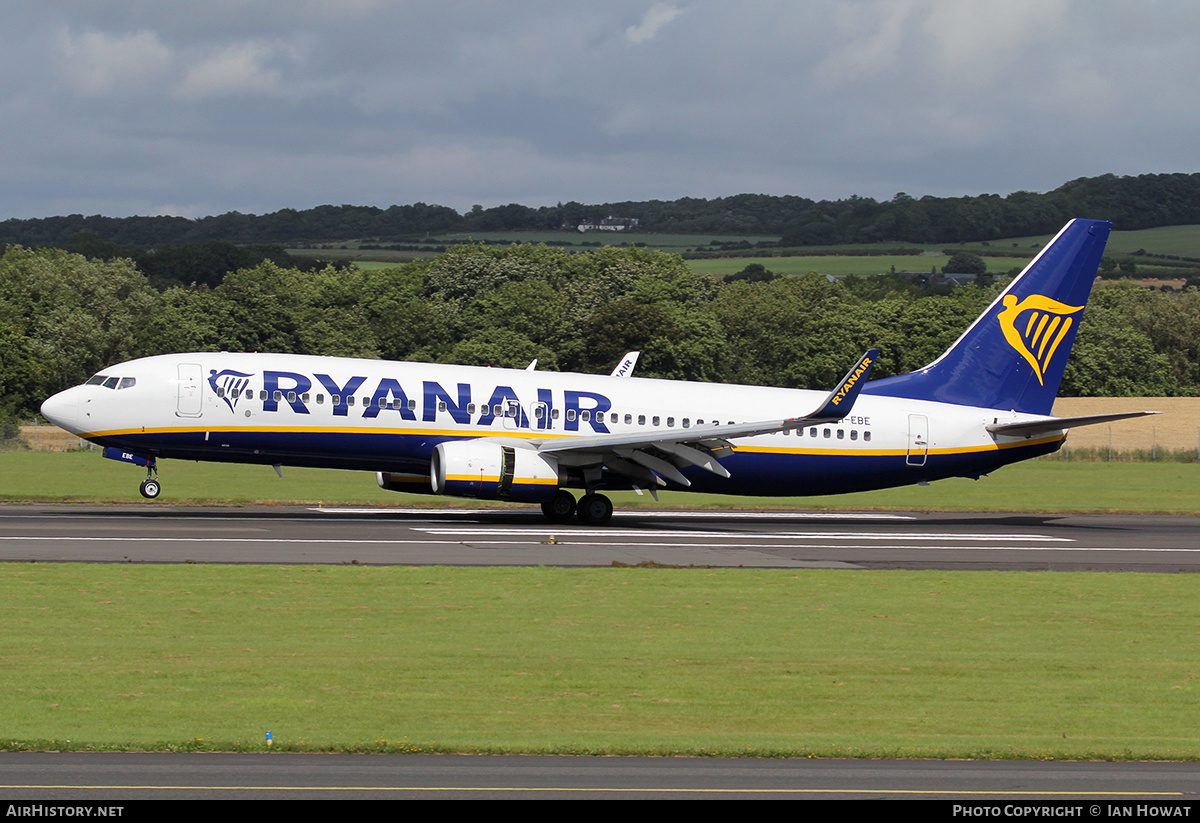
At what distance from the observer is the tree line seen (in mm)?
101125

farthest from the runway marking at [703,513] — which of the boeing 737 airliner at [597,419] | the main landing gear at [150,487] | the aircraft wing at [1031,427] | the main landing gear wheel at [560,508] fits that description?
the main landing gear at [150,487]

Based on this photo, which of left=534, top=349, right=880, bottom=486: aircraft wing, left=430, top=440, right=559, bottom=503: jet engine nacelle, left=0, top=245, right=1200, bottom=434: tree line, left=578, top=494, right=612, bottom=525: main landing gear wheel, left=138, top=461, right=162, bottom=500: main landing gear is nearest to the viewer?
left=534, top=349, right=880, bottom=486: aircraft wing

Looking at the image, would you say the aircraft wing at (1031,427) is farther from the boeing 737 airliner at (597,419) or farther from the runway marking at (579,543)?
the runway marking at (579,543)

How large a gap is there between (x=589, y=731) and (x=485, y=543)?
16.5m

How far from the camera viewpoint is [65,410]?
33.5 m

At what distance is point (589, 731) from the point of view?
41.8 ft

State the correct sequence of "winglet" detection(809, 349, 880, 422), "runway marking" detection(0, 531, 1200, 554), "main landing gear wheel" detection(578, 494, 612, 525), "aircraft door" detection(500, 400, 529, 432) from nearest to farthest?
"runway marking" detection(0, 531, 1200, 554), "winglet" detection(809, 349, 880, 422), "aircraft door" detection(500, 400, 529, 432), "main landing gear wheel" detection(578, 494, 612, 525)

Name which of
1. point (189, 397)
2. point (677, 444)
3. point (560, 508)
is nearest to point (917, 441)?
point (677, 444)

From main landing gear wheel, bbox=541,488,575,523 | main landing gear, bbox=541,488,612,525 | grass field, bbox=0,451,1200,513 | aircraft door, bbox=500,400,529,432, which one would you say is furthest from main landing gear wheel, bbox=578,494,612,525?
grass field, bbox=0,451,1200,513

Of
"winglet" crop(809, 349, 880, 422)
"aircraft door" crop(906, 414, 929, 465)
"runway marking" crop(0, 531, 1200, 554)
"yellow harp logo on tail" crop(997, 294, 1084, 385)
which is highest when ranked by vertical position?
"yellow harp logo on tail" crop(997, 294, 1084, 385)

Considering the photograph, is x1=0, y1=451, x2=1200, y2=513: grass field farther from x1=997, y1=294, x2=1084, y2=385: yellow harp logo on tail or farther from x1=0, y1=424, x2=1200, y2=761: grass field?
x1=0, y1=424, x2=1200, y2=761: grass field

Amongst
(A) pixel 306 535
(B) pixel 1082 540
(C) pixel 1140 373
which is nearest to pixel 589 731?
(A) pixel 306 535

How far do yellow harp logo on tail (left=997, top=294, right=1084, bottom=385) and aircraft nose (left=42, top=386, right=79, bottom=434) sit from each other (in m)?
27.4
